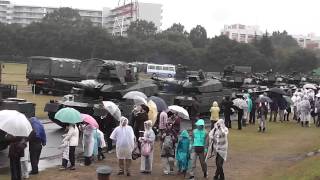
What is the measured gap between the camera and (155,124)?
17.8 meters

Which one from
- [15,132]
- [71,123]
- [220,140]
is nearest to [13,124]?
[15,132]

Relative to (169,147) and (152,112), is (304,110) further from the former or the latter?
(169,147)

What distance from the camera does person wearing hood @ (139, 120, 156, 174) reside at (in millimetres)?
13102

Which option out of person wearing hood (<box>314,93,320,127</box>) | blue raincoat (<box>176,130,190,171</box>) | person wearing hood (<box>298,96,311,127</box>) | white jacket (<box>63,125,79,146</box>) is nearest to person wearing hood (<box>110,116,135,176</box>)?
white jacket (<box>63,125,79,146</box>)

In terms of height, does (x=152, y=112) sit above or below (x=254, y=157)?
above

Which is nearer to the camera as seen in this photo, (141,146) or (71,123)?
(71,123)

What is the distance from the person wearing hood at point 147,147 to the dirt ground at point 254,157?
8.3 inches

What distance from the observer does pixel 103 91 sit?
803 inches

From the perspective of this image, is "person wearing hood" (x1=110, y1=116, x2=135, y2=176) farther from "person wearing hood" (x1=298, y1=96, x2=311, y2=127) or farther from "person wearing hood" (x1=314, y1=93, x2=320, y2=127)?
"person wearing hood" (x1=314, y1=93, x2=320, y2=127)

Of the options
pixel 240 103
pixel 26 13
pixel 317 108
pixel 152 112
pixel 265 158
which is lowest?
pixel 265 158

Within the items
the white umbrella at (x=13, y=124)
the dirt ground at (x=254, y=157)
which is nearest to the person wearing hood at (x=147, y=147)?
the dirt ground at (x=254, y=157)

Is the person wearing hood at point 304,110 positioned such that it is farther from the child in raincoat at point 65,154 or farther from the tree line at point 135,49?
the tree line at point 135,49

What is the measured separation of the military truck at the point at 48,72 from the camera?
37272 mm

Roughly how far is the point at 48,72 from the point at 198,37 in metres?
67.5
